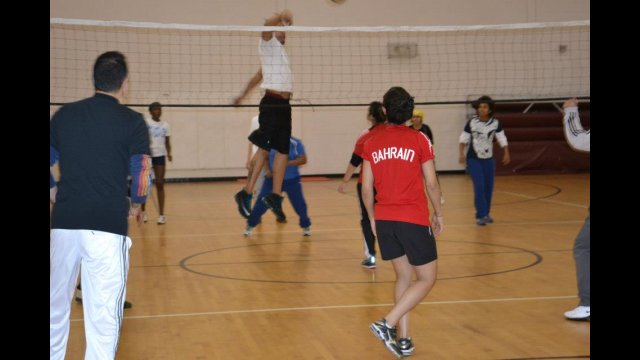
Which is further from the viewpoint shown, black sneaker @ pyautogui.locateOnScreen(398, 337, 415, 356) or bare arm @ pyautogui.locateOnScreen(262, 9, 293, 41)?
bare arm @ pyautogui.locateOnScreen(262, 9, 293, 41)

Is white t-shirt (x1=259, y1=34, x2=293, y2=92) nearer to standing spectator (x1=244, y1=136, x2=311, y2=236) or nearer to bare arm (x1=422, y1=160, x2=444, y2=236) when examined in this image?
standing spectator (x1=244, y1=136, x2=311, y2=236)

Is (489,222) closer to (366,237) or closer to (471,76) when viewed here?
(366,237)

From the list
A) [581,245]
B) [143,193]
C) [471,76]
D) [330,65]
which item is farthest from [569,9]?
[143,193]

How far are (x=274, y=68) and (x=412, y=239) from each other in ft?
13.2

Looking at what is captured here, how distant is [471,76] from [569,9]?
11.1 ft

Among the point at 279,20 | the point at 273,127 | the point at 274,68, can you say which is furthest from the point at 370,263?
the point at 279,20

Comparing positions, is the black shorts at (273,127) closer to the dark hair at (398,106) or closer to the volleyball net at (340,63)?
the dark hair at (398,106)

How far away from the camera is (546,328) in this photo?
5898 mm

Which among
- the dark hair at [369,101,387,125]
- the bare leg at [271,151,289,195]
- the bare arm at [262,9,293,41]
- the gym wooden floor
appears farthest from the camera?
the bare leg at [271,151,289,195]

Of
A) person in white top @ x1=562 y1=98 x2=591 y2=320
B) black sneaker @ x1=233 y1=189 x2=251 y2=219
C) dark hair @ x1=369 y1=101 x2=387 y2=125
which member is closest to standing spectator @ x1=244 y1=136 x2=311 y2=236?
black sneaker @ x1=233 y1=189 x2=251 y2=219

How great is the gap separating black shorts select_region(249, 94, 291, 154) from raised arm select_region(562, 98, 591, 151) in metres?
3.39

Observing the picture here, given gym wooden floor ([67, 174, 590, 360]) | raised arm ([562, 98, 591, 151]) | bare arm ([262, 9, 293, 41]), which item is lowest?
gym wooden floor ([67, 174, 590, 360])

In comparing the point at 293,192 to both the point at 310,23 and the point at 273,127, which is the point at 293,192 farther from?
the point at 310,23

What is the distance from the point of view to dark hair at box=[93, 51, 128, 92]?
4.03 meters
